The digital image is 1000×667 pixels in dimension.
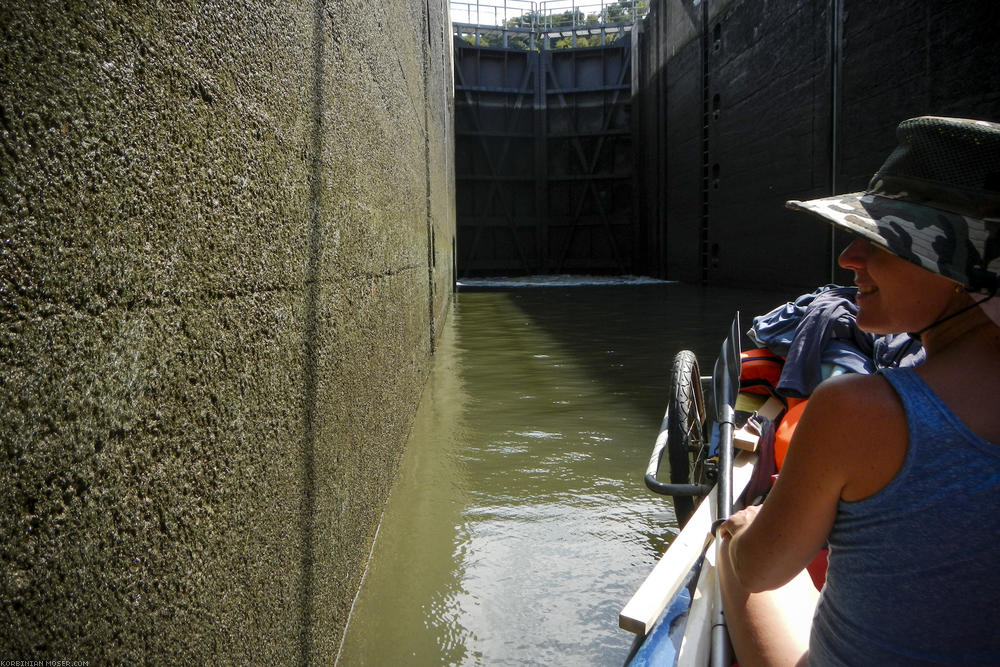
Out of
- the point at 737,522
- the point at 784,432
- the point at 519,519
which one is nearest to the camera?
the point at 737,522

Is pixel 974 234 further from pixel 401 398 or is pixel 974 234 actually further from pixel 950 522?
pixel 401 398

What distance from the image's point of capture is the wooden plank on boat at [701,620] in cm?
157

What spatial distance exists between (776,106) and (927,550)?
14029mm

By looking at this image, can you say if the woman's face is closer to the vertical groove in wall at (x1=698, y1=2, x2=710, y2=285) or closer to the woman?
the woman

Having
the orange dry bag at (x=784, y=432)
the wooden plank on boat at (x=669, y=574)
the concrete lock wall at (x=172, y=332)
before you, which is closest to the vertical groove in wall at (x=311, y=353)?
the concrete lock wall at (x=172, y=332)

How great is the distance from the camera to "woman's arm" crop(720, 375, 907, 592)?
1.12 metres

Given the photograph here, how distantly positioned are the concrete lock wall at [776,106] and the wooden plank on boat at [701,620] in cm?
804

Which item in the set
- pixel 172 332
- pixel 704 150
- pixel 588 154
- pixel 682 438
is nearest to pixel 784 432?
pixel 682 438

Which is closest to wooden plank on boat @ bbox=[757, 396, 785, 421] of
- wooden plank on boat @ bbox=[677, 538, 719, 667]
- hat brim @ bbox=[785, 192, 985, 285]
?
wooden plank on boat @ bbox=[677, 538, 719, 667]

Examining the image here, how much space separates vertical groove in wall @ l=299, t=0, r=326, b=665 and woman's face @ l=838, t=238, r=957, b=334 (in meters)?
1.23

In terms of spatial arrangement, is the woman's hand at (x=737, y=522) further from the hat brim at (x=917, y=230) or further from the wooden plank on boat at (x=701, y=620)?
the hat brim at (x=917, y=230)

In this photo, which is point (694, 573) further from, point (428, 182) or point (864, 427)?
point (428, 182)

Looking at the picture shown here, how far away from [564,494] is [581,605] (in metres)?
1.10

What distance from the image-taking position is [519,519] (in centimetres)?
339
